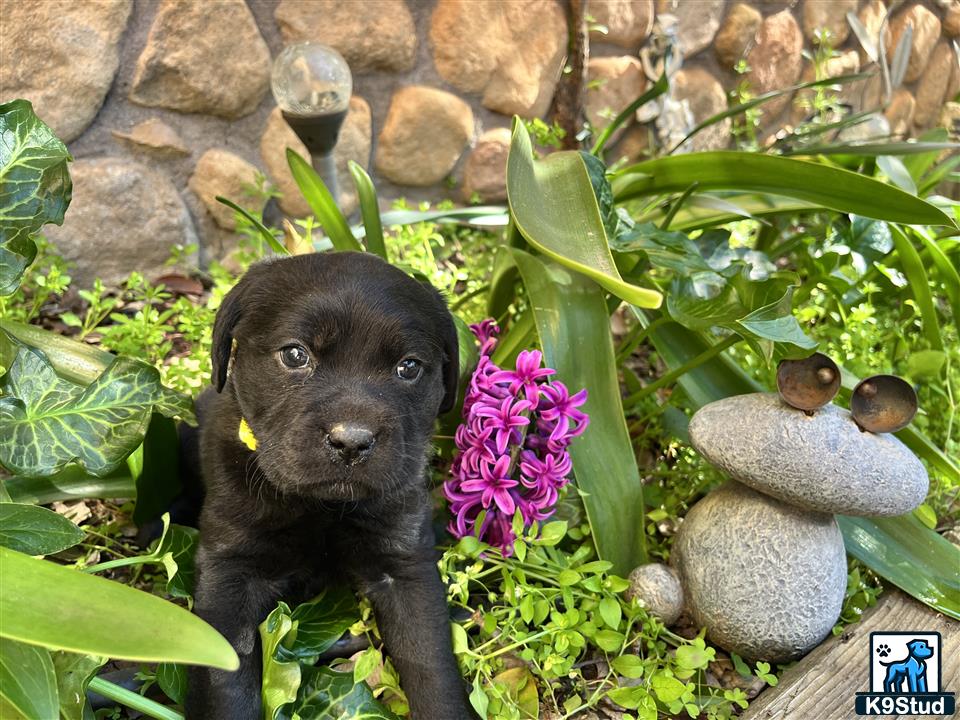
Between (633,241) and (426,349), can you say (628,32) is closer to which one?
(633,241)

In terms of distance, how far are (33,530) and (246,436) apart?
1.29 ft

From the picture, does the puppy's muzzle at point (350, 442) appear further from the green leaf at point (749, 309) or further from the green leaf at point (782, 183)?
the green leaf at point (782, 183)

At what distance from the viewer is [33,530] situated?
1312 millimetres

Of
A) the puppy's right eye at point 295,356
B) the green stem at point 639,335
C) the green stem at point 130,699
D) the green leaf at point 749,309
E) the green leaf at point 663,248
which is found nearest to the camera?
the green stem at point 130,699

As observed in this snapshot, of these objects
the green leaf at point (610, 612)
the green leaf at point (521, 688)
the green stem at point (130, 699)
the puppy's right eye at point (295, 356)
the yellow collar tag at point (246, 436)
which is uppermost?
the puppy's right eye at point (295, 356)

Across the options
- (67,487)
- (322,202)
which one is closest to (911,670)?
(322,202)

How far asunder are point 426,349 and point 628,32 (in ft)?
8.84

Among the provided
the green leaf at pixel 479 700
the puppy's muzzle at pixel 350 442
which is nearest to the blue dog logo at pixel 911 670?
the green leaf at pixel 479 700

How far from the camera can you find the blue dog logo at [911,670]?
1618mm

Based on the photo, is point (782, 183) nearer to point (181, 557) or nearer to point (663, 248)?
point (663, 248)

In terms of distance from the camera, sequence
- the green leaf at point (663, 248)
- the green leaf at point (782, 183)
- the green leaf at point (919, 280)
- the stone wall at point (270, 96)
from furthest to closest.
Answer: the stone wall at point (270, 96), the green leaf at point (919, 280), the green leaf at point (663, 248), the green leaf at point (782, 183)

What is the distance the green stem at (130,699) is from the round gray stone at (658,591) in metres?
0.99

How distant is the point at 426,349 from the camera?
1.56m

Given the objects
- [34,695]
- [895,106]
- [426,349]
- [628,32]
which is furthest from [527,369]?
[895,106]
